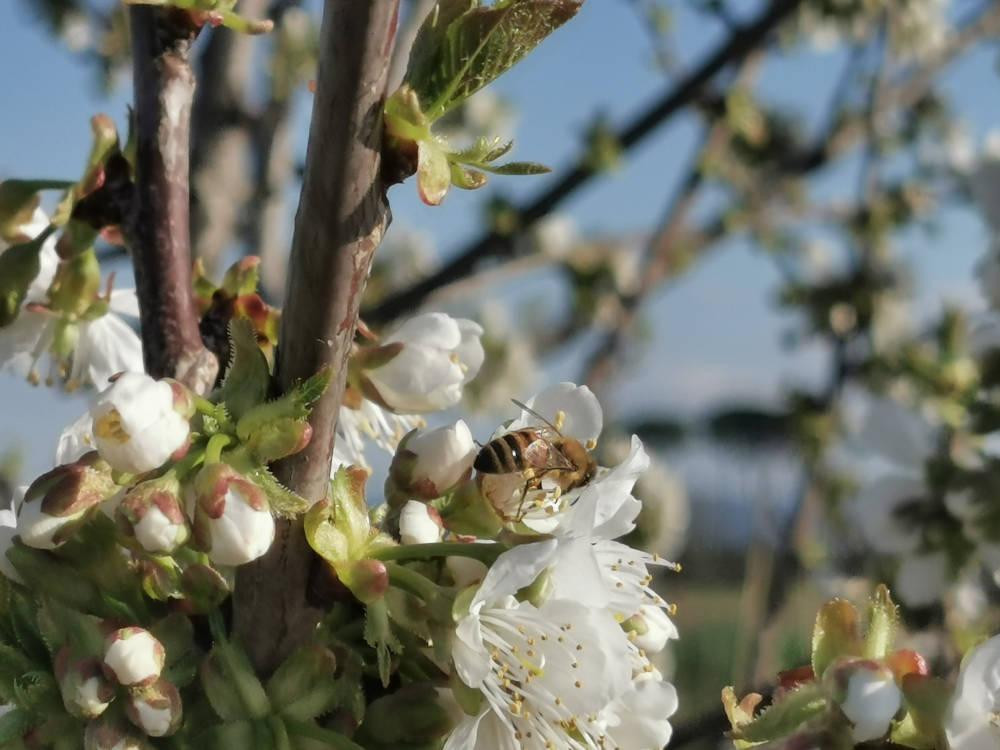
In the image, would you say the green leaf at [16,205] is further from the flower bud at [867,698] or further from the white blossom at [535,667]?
the flower bud at [867,698]

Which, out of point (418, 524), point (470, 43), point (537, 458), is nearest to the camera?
point (470, 43)

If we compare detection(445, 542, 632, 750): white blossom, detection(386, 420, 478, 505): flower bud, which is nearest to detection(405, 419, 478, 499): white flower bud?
Answer: detection(386, 420, 478, 505): flower bud

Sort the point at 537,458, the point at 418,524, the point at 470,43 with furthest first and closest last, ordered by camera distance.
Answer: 1. the point at 537,458
2. the point at 418,524
3. the point at 470,43

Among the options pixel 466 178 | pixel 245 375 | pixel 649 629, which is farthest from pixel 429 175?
pixel 649 629

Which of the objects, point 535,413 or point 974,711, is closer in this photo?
point 974,711

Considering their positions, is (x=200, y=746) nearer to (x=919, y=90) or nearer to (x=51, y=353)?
(x=51, y=353)

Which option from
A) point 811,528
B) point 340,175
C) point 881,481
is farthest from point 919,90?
point 340,175

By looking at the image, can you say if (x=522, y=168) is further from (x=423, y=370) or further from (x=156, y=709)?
(x=156, y=709)
